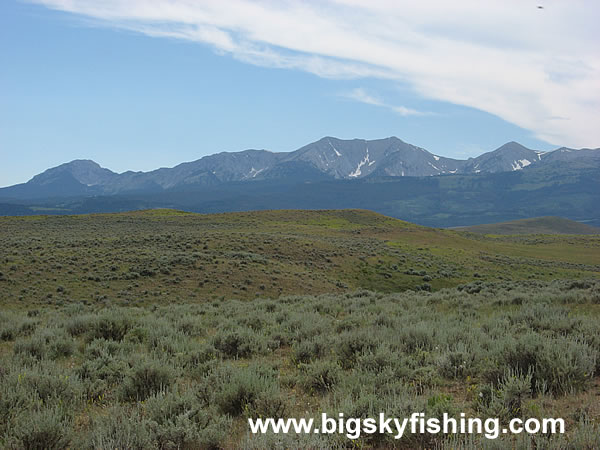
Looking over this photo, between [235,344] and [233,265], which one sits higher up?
[235,344]

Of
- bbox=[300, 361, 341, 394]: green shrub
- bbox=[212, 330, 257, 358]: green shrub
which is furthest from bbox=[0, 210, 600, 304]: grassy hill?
bbox=[300, 361, 341, 394]: green shrub

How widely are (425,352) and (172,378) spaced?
4.11 metres

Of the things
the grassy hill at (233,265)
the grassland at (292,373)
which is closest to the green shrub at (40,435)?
the grassland at (292,373)

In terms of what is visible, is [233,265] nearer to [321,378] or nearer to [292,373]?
[292,373]

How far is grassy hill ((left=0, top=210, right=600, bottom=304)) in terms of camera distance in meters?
A: 25.5

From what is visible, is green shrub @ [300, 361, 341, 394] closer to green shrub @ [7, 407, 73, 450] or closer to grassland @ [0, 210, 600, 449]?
grassland @ [0, 210, 600, 449]

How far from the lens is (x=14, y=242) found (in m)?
37.5

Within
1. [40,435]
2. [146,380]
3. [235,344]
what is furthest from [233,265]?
[40,435]

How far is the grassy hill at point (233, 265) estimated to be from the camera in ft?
83.8

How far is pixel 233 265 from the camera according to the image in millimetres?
32344

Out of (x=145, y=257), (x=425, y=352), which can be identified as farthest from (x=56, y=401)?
(x=145, y=257)

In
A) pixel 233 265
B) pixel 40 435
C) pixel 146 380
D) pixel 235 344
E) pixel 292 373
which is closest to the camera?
pixel 40 435

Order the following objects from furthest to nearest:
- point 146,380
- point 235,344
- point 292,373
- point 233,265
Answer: point 233,265, point 235,344, point 292,373, point 146,380

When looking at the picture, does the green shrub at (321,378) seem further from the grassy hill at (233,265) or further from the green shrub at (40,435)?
the grassy hill at (233,265)
